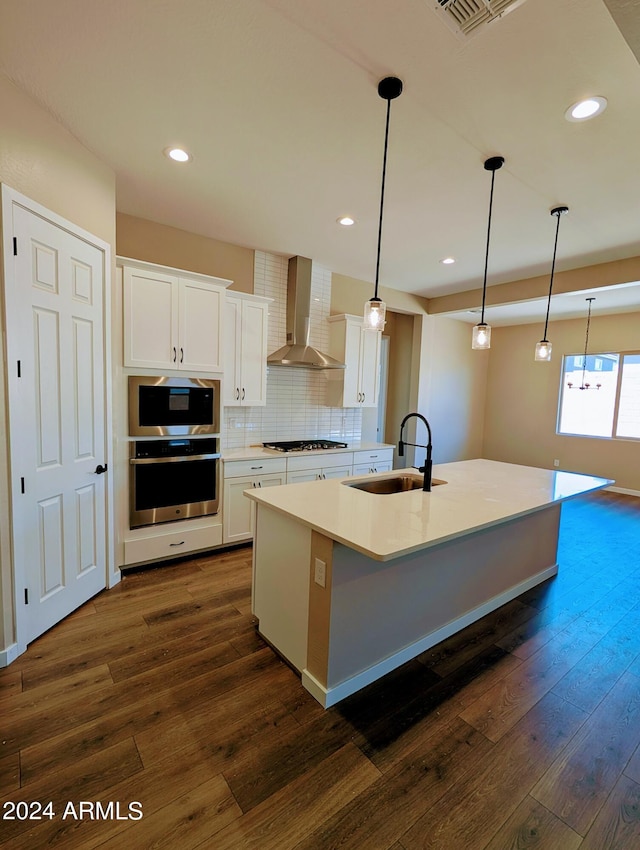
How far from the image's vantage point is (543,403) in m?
7.12

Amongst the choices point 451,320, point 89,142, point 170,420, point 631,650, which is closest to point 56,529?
point 170,420

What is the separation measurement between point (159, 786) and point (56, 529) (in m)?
1.52

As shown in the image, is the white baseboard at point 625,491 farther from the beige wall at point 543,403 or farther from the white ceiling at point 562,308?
the white ceiling at point 562,308

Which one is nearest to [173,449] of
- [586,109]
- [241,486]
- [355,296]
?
[241,486]

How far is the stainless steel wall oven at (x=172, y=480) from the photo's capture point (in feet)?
9.86

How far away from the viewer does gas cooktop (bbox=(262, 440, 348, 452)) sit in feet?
13.0

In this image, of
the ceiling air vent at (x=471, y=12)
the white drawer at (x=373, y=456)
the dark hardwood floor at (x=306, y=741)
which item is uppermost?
A: the ceiling air vent at (x=471, y=12)

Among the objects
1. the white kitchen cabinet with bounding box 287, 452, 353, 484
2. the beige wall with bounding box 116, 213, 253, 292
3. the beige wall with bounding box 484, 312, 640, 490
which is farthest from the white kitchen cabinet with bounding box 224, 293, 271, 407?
the beige wall with bounding box 484, 312, 640, 490

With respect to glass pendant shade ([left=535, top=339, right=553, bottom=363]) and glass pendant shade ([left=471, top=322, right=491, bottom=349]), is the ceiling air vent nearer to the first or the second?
glass pendant shade ([left=471, top=322, right=491, bottom=349])

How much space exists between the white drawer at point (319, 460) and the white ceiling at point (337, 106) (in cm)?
220

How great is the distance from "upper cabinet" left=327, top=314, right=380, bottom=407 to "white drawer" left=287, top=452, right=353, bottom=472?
2.25 feet

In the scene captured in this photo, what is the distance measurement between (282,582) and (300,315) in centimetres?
297

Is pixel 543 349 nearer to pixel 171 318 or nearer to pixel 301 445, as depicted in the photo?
pixel 301 445

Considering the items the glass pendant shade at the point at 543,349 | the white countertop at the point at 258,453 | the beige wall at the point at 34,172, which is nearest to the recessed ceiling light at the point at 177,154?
the beige wall at the point at 34,172
